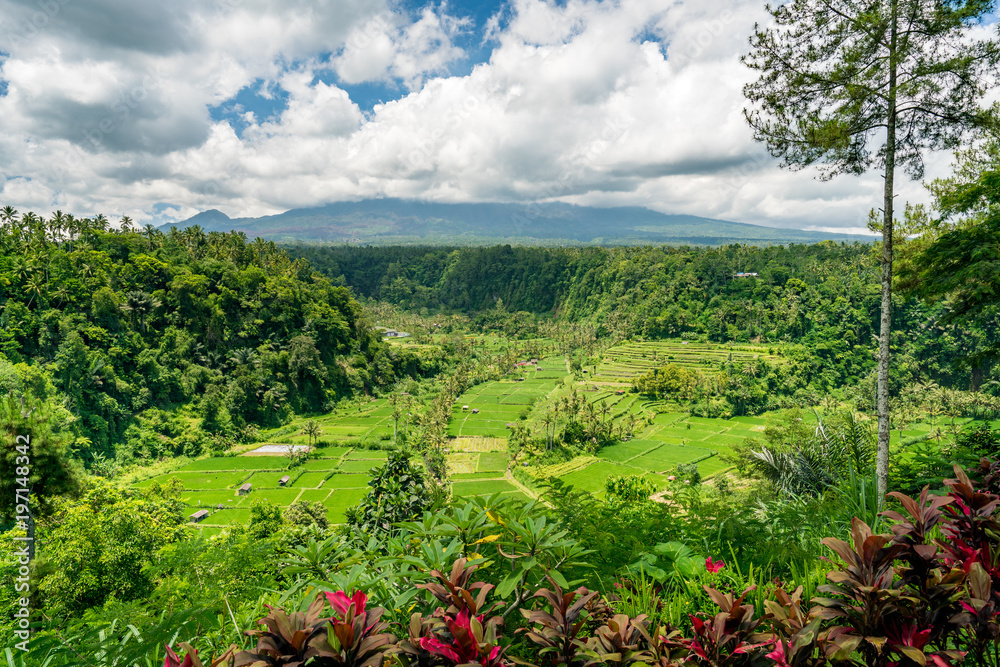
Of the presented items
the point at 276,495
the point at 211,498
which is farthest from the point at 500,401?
the point at 211,498

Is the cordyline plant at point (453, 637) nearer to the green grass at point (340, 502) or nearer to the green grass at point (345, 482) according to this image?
the green grass at point (340, 502)

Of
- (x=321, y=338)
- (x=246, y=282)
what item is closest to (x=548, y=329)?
(x=321, y=338)

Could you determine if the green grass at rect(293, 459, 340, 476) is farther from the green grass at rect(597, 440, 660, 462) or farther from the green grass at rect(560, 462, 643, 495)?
the green grass at rect(597, 440, 660, 462)

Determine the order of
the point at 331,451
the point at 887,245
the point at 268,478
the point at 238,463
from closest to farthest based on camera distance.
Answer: the point at 887,245 → the point at 268,478 → the point at 238,463 → the point at 331,451

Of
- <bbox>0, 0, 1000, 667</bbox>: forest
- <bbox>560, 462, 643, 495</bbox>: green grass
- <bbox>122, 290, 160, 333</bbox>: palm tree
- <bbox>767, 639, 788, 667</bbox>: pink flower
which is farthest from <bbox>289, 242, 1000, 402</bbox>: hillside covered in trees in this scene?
<bbox>122, 290, 160, 333</bbox>: palm tree

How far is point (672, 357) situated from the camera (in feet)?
167

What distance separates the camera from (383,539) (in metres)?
2.66

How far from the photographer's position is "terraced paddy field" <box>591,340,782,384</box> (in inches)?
1822

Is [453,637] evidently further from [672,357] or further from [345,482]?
[672,357]

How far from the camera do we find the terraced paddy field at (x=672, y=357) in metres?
46.3

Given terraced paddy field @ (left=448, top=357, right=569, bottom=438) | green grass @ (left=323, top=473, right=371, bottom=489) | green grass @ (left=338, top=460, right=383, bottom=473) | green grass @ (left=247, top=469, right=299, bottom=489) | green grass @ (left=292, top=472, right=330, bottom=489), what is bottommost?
terraced paddy field @ (left=448, top=357, right=569, bottom=438)

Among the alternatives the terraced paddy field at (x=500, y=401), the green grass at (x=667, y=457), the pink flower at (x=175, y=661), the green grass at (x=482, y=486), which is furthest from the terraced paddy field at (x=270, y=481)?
the pink flower at (x=175, y=661)

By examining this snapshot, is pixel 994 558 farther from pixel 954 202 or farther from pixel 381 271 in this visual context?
pixel 381 271

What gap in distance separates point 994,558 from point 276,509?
65.7 feet
